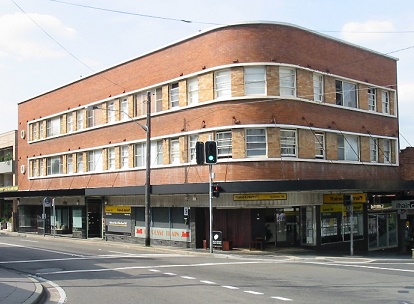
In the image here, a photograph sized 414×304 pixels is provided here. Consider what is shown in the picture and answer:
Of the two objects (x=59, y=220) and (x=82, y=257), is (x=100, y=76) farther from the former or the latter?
(x=82, y=257)

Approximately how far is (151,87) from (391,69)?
1652 centimetres

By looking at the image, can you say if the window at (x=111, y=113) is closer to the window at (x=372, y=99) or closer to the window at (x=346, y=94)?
the window at (x=346, y=94)

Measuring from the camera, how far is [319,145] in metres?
30.2

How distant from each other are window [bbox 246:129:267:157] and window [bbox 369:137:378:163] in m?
9.98

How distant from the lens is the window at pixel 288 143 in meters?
27.9

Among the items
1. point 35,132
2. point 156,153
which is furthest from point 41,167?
point 156,153

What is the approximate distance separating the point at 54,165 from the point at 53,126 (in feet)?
10.9

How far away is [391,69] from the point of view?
121 feet

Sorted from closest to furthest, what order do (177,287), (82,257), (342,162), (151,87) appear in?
(177,287)
(82,257)
(342,162)
(151,87)

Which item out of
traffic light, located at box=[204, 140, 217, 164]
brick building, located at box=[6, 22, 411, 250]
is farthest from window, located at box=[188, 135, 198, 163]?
traffic light, located at box=[204, 140, 217, 164]

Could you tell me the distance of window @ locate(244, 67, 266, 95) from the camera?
27922mm

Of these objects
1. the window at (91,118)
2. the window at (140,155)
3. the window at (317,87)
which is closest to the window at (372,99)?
the window at (317,87)

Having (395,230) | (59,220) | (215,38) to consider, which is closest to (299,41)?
(215,38)

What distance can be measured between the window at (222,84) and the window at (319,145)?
5.82m
